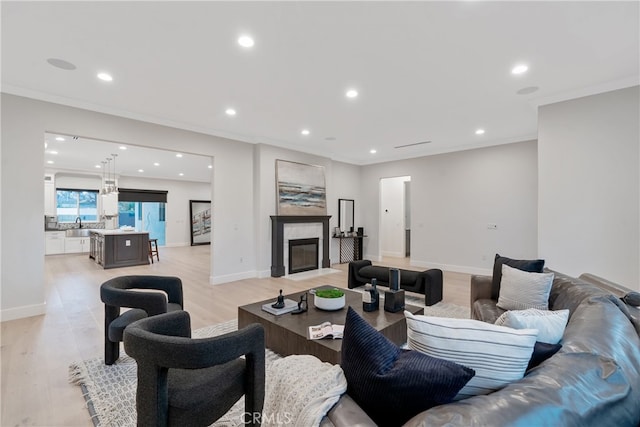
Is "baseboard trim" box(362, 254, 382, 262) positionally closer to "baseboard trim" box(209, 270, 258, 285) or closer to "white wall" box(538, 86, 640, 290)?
"baseboard trim" box(209, 270, 258, 285)

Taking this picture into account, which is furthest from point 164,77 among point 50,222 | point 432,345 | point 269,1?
point 50,222

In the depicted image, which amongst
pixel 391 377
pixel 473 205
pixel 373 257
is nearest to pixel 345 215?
pixel 373 257

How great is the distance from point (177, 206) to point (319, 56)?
1076 centimetres

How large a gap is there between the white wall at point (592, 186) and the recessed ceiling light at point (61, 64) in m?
5.47

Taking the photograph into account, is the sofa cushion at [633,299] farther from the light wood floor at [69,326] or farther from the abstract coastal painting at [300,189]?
the abstract coastal painting at [300,189]

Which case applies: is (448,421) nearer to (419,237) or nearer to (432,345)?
(432,345)

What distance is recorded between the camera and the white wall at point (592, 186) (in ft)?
10.5

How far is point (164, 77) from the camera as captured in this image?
127 inches

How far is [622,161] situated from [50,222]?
13.0m

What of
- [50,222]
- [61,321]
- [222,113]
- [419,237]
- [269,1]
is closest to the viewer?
[269,1]

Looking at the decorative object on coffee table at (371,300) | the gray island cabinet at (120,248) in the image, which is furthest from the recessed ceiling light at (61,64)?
the gray island cabinet at (120,248)

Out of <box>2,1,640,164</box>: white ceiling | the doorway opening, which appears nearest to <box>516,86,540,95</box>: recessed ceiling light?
<box>2,1,640,164</box>: white ceiling

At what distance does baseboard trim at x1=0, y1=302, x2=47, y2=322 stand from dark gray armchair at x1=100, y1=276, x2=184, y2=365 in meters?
2.11

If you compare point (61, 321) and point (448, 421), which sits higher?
point (448, 421)
